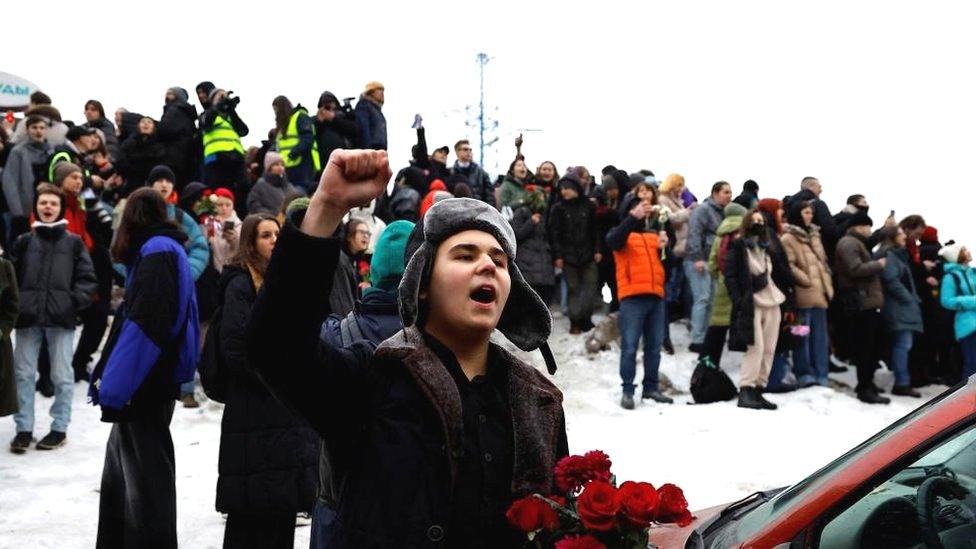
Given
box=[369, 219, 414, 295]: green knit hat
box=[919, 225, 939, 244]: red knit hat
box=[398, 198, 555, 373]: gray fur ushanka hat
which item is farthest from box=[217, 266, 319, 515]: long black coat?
box=[919, 225, 939, 244]: red knit hat

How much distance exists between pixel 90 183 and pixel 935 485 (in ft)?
34.7

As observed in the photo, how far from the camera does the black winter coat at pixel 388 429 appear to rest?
79.2 inches

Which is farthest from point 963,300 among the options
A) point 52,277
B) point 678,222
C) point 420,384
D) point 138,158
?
point 420,384

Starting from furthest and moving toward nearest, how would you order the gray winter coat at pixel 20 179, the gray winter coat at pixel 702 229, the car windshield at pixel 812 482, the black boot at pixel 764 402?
1. the gray winter coat at pixel 702 229
2. the gray winter coat at pixel 20 179
3. the black boot at pixel 764 402
4. the car windshield at pixel 812 482

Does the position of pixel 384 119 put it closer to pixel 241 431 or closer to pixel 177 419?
pixel 177 419

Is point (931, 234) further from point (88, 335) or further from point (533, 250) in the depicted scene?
point (88, 335)

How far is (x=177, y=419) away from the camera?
9352 mm

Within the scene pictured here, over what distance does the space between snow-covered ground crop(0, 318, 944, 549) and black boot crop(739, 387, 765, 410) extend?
0.11 metres

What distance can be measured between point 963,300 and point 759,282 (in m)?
3.13

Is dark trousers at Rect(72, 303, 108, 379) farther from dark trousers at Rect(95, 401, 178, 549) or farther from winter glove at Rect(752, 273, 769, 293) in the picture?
winter glove at Rect(752, 273, 769, 293)

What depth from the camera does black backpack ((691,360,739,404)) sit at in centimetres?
1048

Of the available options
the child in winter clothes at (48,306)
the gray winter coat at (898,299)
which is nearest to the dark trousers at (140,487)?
the child in winter clothes at (48,306)

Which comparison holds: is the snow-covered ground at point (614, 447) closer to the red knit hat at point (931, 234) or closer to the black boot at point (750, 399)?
the black boot at point (750, 399)

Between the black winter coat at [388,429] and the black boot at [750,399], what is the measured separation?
8.38 metres
